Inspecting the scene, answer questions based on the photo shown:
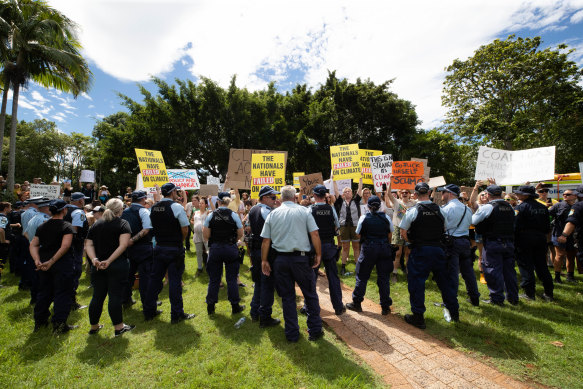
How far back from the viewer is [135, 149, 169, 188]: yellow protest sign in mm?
7355

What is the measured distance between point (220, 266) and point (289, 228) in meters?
1.85

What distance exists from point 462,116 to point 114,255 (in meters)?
28.2

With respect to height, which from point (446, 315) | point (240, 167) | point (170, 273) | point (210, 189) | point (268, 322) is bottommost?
point (268, 322)

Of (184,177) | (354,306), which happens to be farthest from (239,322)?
(184,177)

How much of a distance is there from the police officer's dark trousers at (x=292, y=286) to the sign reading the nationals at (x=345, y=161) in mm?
4615

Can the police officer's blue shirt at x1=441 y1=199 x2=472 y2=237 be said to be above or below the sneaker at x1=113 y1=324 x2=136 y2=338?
above

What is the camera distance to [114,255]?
4.32 metres

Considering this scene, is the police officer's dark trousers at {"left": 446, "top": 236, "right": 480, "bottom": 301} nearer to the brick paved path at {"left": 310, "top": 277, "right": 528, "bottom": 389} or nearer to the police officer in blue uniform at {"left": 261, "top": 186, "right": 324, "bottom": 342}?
the brick paved path at {"left": 310, "top": 277, "right": 528, "bottom": 389}

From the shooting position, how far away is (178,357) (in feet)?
12.4

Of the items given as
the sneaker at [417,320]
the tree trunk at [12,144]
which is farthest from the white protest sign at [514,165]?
the tree trunk at [12,144]

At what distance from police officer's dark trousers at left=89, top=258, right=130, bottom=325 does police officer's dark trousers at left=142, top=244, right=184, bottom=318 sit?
1.59 feet

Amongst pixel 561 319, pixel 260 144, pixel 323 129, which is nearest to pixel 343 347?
pixel 561 319

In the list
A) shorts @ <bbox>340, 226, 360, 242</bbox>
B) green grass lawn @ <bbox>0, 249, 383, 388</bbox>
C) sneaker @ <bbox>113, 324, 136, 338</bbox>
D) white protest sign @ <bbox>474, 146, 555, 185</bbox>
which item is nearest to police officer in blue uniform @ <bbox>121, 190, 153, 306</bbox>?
sneaker @ <bbox>113, 324, 136, 338</bbox>

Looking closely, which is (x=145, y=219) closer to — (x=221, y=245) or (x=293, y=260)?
(x=221, y=245)
